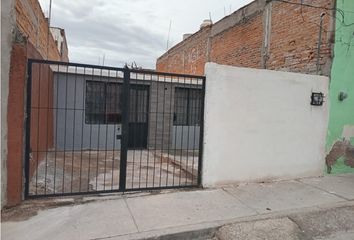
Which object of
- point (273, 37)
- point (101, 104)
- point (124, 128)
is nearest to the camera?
point (124, 128)

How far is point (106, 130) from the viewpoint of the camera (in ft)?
24.7

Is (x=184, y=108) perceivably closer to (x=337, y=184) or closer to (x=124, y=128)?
(x=337, y=184)

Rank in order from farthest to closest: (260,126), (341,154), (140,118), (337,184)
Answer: (140,118)
(341,154)
(337,184)
(260,126)

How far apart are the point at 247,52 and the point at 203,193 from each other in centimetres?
697

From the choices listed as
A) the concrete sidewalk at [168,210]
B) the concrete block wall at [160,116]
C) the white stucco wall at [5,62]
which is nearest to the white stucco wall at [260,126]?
the concrete sidewalk at [168,210]

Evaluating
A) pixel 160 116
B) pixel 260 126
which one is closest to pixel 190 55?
pixel 160 116

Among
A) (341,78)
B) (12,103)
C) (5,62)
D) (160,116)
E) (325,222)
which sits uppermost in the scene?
(341,78)

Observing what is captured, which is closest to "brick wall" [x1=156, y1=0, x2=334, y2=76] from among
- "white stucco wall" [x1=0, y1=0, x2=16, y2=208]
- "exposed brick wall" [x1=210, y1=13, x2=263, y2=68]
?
"exposed brick wall" [x1=210, y1=13, x2=263, y2=68]

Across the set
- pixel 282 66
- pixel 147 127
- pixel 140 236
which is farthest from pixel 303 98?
pixel 147 127

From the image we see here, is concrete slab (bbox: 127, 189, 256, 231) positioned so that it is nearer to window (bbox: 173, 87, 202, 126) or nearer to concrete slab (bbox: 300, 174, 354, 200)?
concrete slab (bbox: 300, 174, 354, 200)

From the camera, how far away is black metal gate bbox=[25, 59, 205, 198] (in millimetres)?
6711

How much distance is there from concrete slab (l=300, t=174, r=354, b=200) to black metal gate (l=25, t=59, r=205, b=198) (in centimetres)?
266

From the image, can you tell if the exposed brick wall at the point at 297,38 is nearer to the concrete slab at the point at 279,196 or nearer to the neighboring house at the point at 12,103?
the concrete slab at the point at 279,196

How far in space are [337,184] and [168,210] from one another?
4132mm
